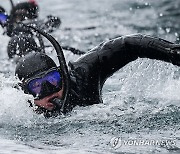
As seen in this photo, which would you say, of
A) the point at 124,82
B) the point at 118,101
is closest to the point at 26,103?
the point at 118,101

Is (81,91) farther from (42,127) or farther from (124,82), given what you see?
(124,82)

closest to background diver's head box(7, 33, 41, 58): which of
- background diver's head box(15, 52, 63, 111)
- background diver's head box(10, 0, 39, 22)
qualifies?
background diver's head box(10, 0, 39, 22)

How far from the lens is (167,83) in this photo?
634cm

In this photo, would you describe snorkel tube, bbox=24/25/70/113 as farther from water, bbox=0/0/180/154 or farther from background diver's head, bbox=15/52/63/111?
water, bbox=0/0/180/154

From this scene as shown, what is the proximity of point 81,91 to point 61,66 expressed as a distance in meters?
0.43

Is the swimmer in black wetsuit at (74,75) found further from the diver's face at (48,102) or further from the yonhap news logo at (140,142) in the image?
the yonhap news logo at (140,142)

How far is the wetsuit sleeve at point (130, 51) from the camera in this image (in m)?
4.50

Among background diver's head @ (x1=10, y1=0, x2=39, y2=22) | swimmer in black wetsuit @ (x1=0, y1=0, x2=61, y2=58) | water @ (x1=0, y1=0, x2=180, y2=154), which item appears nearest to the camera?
water @ (x1=0, y1=0, x2=180, y2=154)

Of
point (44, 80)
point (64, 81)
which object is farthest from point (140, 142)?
point (44, 80)

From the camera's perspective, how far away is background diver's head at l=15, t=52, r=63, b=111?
5043 millimetres

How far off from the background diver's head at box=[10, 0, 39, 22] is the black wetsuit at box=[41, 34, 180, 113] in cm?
354

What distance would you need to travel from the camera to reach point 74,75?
512 centimetres

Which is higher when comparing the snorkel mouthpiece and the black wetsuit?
the black wetsuit

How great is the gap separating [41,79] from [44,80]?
0.10ft
